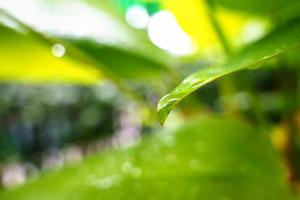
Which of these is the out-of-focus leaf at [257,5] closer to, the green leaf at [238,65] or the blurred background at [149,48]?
the blurred background at [149,48]

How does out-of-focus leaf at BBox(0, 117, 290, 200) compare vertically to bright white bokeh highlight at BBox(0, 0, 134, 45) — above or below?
below

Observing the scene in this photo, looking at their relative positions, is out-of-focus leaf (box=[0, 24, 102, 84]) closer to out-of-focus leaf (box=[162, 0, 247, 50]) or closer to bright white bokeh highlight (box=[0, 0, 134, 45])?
bright white bokeh highlight (box=[0, 0, 134, 45])

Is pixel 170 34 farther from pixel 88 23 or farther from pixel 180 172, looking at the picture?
pixel 180 172

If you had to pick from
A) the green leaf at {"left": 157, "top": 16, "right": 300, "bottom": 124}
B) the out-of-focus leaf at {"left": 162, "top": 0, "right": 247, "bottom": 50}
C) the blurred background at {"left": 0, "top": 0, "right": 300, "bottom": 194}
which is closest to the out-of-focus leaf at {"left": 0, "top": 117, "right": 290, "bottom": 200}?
the blurred background at {"left": 0, "top": 0, "right": 300, "bottom": 194}

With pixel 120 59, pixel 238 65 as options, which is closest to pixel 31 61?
pixel 120 59

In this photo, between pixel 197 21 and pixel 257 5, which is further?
pixel 197 21

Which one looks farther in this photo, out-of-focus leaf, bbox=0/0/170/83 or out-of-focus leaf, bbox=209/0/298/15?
out-of-focus leaf, bbox=0/0/170/83
